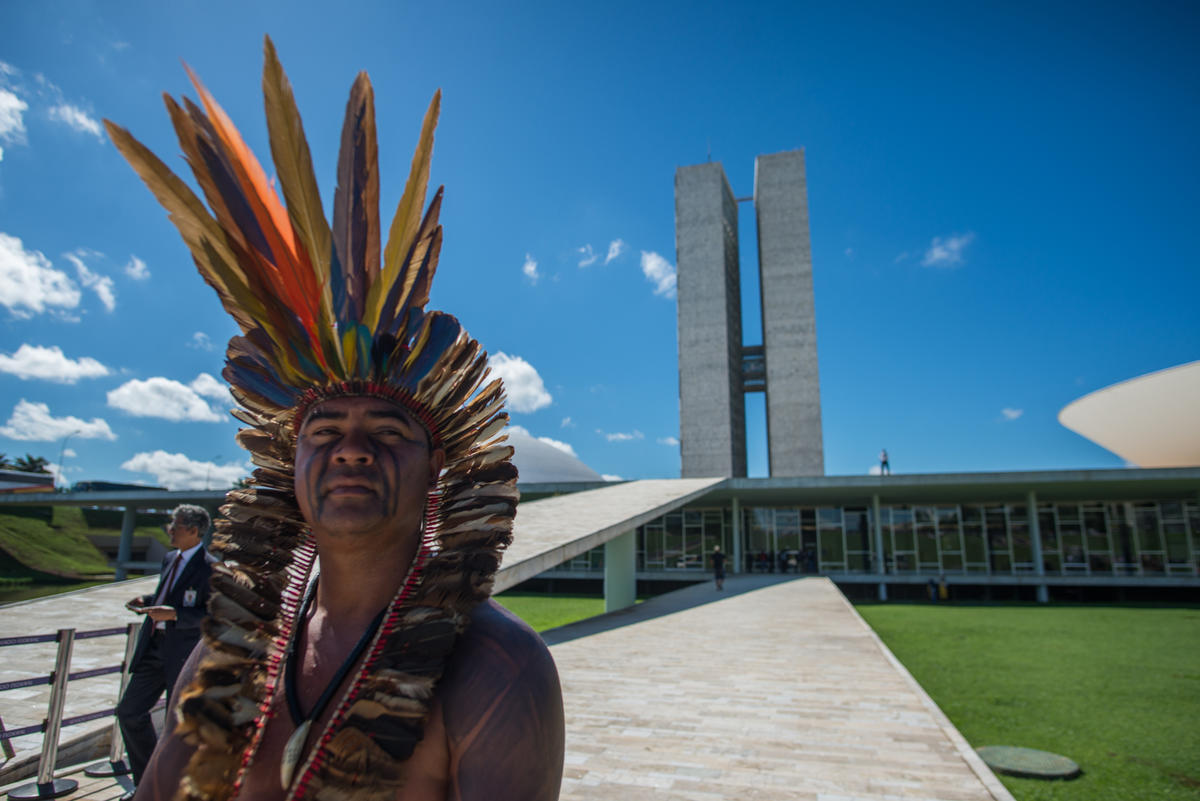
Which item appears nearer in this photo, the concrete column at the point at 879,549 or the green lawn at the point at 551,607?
the green lawn at the point at 551,607

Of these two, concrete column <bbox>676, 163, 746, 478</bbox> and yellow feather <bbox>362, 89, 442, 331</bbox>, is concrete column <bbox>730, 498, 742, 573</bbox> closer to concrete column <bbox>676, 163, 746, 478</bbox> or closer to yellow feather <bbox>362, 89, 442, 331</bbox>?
concrete column <bbox>676, 163, 746, 478</bbox>

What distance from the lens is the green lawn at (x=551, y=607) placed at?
1563 cm

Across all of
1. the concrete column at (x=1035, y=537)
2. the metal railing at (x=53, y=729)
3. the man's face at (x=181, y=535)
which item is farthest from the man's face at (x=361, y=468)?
the concrete column at (x=1035, y=537)

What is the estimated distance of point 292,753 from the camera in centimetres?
109

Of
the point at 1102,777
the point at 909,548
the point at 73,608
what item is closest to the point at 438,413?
the point at 1102,777

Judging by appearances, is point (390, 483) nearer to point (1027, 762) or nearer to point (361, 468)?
point (361, 468)

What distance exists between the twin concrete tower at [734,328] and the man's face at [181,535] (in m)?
37.4

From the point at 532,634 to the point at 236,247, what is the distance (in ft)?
3.28

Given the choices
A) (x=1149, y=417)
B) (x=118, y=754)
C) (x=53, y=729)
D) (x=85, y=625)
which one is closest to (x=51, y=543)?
Answer: (x=85, y=625)

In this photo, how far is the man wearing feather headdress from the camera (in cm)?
111

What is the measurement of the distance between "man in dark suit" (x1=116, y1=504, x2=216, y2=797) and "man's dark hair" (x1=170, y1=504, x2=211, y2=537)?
0.94ft

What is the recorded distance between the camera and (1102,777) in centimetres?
504

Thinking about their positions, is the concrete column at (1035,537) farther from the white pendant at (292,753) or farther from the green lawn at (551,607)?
the white pendant at (292,753)

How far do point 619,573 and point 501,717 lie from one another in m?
15.7
